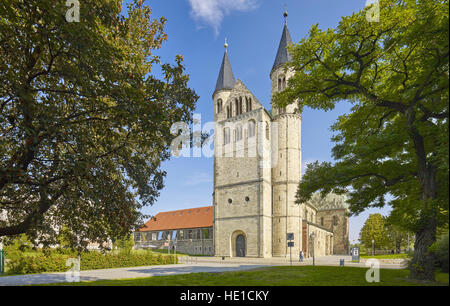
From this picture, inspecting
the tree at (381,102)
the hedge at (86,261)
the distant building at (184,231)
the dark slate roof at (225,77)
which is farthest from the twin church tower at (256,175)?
the tree at (381,102)

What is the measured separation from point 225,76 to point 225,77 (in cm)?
23

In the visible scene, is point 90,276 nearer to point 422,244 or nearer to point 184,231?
point 422,244

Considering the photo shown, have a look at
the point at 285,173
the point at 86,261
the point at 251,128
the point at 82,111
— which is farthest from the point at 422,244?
the point at 251,128

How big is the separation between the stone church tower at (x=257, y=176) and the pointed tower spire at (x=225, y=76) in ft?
12.6

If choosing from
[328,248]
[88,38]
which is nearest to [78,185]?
[88,38]

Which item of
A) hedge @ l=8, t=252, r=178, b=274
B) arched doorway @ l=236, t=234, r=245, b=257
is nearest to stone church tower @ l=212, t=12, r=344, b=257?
arched doorway @ l=236, t=234, r=245, b=257

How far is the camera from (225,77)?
48.0 metres

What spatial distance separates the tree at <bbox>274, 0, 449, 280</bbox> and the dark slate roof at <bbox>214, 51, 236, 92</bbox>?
115ft

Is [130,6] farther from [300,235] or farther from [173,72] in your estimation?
A: [300,235]

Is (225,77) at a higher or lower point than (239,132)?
higher

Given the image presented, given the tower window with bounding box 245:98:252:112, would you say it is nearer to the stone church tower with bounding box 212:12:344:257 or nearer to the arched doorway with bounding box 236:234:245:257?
the stone church tower with bounding box 212:12:344:257

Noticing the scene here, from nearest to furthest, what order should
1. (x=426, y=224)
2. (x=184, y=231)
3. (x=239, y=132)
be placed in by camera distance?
(x=426, y=224), (x=239, y=132), (x=184, y=231)

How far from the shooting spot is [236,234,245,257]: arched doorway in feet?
129

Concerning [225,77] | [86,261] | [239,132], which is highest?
[225,77]
